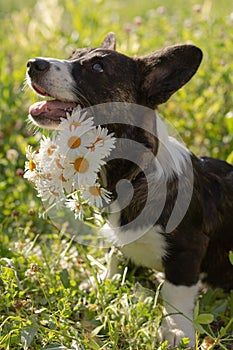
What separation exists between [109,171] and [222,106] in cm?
187

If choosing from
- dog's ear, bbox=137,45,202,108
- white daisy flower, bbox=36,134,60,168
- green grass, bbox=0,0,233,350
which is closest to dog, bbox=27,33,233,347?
dog's ear, bbox=137,45,202,108

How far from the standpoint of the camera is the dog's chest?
2838mm

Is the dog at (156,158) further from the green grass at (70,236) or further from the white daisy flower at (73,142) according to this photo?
the white daisy flower at (73,142)

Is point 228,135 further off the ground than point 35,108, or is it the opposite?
point 35,108

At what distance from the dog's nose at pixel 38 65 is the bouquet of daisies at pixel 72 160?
268mm

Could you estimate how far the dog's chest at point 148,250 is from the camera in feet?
9.31

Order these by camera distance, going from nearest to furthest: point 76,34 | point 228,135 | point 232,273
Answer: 1. point 232,273
2. point 228,135
3. point 76,34

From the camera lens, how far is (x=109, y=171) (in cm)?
277

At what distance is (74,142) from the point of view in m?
2.30

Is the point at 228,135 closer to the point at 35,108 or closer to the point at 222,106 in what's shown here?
the point at 222,106

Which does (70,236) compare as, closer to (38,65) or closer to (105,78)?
(105,78)

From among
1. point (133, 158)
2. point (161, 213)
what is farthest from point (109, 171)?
point (161, 213)

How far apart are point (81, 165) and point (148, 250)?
80 centimetres

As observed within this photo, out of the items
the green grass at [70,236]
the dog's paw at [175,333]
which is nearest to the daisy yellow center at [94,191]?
the green grass at [70,236]
